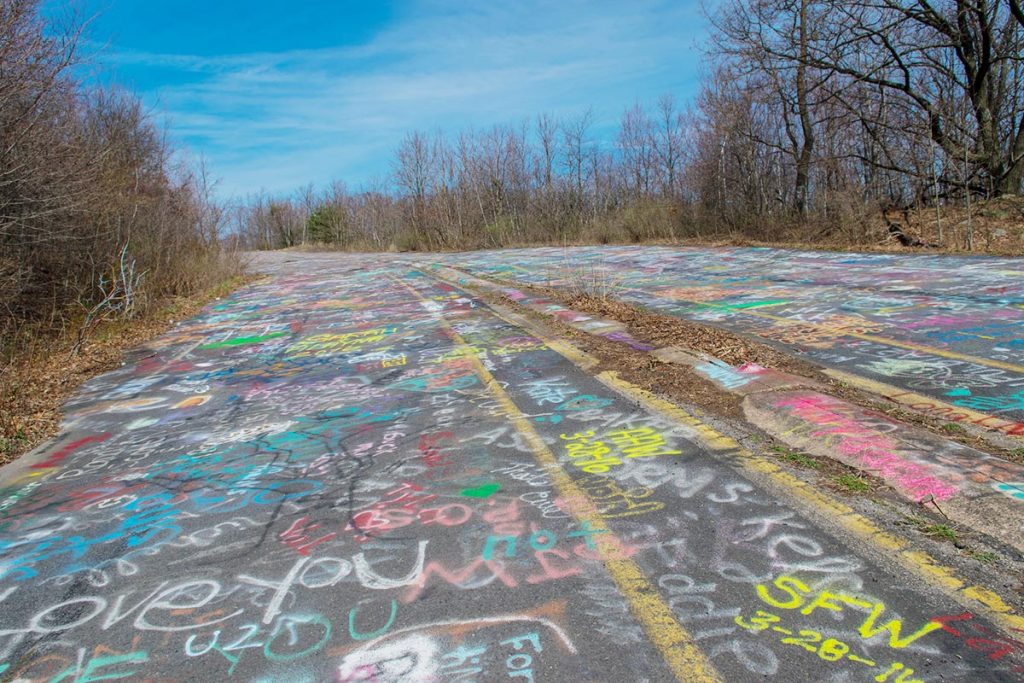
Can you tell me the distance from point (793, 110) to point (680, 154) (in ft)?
34.0

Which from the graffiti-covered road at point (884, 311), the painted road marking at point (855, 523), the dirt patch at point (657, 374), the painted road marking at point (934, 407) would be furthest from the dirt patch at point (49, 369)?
the graffiti-covered road at point (884, 311)

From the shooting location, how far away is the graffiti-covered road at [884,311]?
17.0 feet

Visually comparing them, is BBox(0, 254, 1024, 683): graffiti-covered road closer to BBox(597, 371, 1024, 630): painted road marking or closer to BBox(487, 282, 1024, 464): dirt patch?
BBox(597, 371, 1024, 630): painted road marking

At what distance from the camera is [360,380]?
24.2 ft

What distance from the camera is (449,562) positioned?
309cm

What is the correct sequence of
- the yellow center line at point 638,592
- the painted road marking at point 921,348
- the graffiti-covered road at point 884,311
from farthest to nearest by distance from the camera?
the painted road marking at point 921,348
the graffiti-covered road at point 884,311
the yellow center line at point 638,592

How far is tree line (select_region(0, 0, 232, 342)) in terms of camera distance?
9.50 metres

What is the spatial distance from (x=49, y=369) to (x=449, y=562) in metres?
9.23

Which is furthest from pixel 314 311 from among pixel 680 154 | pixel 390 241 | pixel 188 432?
pixel 390 241

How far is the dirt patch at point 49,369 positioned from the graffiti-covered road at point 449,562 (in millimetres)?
825

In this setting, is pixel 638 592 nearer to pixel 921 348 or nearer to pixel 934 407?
pixel 934 407

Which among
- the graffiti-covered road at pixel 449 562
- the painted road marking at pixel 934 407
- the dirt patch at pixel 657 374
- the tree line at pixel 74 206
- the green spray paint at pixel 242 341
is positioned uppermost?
the tree line at pixel 74 206

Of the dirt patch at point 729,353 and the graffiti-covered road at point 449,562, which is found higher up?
the dirt patch at point 729,353

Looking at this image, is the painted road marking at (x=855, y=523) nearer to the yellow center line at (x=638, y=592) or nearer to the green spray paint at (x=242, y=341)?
the yellow center line at (x=638, y=592)
